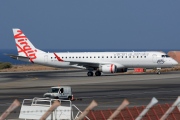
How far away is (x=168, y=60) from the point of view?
2899 inches

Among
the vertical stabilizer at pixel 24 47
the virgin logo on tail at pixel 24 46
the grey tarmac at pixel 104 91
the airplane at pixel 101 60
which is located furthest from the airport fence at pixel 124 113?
the vertical stabilizer at pixel 24 47

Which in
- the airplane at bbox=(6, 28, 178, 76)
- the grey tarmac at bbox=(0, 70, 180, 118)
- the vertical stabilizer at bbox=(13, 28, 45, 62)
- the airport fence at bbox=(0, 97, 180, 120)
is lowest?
the grey tarmac at bbox=(0, 70, 180, 118)

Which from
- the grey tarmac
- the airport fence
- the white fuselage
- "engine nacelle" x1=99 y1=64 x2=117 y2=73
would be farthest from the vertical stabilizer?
the airport fence

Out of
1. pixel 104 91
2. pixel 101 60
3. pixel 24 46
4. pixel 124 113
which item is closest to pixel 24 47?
pixel 24 46

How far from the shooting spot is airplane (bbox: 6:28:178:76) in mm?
73375

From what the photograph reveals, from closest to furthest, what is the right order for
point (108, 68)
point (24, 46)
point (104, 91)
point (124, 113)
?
point (124, 113), point (104, 91), point (108, 68), point (24, 46)

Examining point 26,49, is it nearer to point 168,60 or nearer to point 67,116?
point 168,60

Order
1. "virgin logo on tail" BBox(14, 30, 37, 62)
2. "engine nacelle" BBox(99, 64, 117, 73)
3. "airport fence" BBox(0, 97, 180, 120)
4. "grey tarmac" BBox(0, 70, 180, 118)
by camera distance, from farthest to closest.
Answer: "virgin logo on tail" BBox(14, 30, 37, 62)
"engine nacelle" BBox(99, 64, 117, 73)
"grey tarmac" BBox(0, 70, 180, 118)
"airport fence" BBox(0, 97, 180, 120)

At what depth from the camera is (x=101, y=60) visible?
247 feet

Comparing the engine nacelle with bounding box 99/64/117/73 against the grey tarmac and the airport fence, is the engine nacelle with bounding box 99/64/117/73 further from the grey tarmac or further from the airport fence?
the airport fence

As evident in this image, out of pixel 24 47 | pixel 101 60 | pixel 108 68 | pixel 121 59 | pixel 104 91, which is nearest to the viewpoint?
pixel 104 91

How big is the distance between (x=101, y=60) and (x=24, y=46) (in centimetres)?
1203

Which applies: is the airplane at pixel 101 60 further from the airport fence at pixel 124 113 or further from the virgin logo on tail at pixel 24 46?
the airport fence at pixel 124 113

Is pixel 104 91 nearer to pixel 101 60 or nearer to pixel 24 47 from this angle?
pixel 101 60
